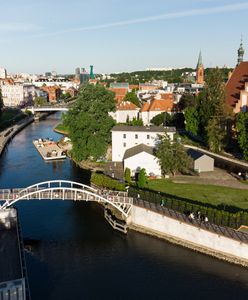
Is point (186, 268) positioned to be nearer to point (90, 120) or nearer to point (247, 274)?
point (247, 274)

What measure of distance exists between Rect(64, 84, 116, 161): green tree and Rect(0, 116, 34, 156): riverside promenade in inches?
894

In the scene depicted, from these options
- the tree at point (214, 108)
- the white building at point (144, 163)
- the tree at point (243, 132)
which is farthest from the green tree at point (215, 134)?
the white building at point (144, 163)

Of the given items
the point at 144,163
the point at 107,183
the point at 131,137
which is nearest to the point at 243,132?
the point at 144,163

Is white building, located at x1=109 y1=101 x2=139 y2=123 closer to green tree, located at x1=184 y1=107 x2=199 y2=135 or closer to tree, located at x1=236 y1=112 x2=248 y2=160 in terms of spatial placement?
green tree, located at x1=184 y1=107 x2=199 y2=135

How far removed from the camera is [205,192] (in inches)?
1871

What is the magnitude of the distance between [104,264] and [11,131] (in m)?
78.2

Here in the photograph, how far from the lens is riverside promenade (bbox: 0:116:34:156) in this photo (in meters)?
91.1

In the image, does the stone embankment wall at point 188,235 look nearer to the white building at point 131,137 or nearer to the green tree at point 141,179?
the green tree at point 141,179

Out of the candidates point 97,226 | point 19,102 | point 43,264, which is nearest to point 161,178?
point 97,226

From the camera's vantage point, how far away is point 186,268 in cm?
3409

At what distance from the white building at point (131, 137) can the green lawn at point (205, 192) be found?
10881 mm

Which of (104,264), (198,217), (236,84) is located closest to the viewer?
(104,264)

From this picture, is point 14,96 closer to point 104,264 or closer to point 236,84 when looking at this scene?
point 236,84

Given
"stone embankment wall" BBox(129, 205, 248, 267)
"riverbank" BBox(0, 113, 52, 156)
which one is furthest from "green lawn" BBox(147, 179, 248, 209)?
"riverbank" BBox(0, 113, 52, 156)
